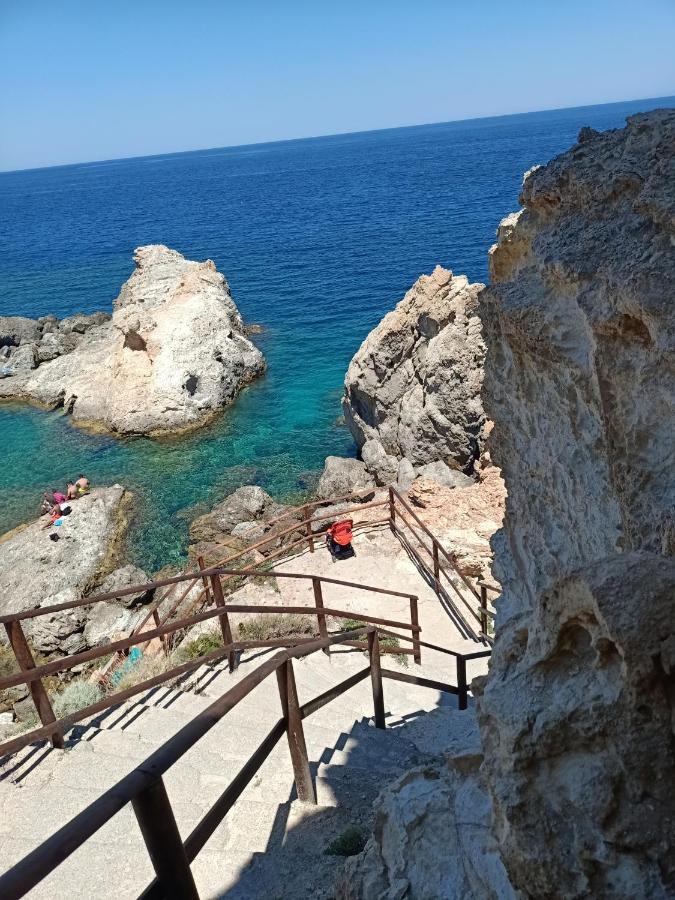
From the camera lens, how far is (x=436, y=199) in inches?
2945

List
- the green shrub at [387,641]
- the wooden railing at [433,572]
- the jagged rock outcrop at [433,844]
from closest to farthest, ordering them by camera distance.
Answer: the jagged rock outcrop at [433,844] → the green shrub at [387,641] → the wooden railing at [433,572]

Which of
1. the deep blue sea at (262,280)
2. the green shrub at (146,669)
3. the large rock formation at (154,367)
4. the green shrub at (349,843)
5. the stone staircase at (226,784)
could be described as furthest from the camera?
the large rock formation at (154,367)

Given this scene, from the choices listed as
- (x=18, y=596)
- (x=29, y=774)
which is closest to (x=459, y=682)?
(x=29, y=774)

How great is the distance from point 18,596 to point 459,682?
12.1m

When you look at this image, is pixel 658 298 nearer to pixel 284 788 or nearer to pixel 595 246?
pixel 595 246

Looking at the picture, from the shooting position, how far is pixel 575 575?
2584 mm

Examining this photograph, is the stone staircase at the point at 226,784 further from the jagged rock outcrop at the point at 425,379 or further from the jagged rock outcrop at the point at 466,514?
the jagged rock outcrop at the point at 425,379

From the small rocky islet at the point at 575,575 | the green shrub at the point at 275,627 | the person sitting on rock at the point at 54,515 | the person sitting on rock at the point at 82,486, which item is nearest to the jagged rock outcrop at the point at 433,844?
the small rocky islet at the point at 575,575

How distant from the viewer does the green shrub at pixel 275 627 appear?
9.49 meters

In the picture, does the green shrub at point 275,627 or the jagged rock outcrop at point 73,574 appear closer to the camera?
the green shrub at point 275,627

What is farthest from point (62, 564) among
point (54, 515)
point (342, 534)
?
point (342, 534)

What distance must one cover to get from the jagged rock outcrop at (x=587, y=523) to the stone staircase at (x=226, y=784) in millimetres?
1563

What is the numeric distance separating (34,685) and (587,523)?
170 inches

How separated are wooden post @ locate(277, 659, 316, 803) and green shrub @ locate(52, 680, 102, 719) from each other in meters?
4.47
